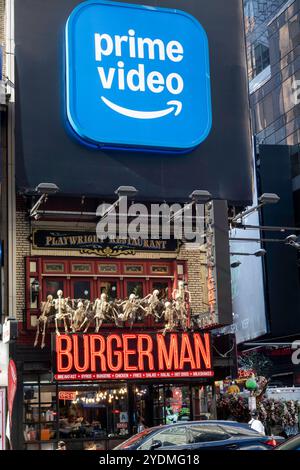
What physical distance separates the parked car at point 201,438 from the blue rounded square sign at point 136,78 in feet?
38.0

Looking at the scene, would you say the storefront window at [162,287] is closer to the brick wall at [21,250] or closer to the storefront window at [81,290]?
the storefront window at [81,290]

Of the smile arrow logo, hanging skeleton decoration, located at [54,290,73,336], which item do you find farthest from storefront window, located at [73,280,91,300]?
the smile arrow logo

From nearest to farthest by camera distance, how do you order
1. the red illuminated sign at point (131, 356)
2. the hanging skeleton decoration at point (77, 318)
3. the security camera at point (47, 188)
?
the red illuminated sign at point (131, 356) < the security camera at point (47, 188) < the hanging skeleton decoration at point (77, 318)

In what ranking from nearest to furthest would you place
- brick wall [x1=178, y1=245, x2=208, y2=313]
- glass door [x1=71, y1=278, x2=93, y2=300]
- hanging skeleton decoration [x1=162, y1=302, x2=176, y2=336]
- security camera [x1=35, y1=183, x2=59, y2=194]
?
1. security camera [x1=35, y1=183, x2=59, y2=194]
2. hanging skeleton decoration [x1=162, y1=302, x2=176, y2=336]
3. glass door [x1=71, y1=278, x2=93, y2=300]
4. brick wall [x1=178, y1=245, x2=208, y2=313]

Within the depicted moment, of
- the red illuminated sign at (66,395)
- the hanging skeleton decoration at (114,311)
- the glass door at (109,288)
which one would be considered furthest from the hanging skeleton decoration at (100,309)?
the red illuminated sign at (66,395)

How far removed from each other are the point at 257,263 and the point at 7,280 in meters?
32.1

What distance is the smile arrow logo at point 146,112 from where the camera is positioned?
1046 inches

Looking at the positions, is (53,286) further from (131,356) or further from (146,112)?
(146,112)

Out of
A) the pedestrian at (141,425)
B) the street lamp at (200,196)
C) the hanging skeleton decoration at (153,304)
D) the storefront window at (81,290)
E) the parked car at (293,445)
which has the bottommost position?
the pedestrian at (141,425)

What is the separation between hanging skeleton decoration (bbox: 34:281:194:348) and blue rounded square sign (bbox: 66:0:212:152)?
5.25 meters

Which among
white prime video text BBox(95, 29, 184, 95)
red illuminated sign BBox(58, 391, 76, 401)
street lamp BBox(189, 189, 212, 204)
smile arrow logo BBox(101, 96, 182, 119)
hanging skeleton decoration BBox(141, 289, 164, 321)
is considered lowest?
red illuminated sign BBox(58, 391, 76, 401)

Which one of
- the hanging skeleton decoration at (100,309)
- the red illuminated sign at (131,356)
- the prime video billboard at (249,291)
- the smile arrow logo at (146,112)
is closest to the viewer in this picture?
the red illuminated sign at (131,356)

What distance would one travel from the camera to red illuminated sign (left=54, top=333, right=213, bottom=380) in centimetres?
2306

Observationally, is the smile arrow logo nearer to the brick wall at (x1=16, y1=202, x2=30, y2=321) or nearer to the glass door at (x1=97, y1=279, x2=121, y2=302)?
the brick wall at (x1=16, y1=202, x2=30, y2=321)
